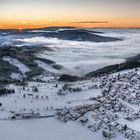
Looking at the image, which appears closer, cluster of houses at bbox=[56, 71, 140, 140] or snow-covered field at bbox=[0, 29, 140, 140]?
snow-covered field at bbox=[0, 29, 140, 140]

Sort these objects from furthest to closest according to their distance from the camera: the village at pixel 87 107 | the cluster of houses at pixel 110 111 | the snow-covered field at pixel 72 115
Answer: the village at pixel 87 107 → the cluster of houses at pixel 110 111 → the snow-covered field at pixel 72 115

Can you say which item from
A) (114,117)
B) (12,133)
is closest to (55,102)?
(114,117)

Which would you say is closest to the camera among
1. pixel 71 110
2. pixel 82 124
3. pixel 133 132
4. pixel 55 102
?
pixel 133 132

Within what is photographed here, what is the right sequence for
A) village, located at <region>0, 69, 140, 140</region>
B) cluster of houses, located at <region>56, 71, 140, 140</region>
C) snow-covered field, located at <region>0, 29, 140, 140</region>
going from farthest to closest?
village, located at <region>0, 69, 140, 140</region> < cluster of houses, located at <region>56, 71, 140, 140</region> < snow-covered field, located at <region>0, 29, 140, 140</region>

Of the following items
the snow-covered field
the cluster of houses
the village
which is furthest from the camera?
the village

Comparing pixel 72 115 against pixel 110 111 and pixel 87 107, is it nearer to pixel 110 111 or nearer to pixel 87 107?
pixel 87 107

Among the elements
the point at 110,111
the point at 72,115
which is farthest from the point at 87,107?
the point at 72,115

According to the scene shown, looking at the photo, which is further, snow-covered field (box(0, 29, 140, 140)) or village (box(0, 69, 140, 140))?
village (box(0, 69, 140, 140))

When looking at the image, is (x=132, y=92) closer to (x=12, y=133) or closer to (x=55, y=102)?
(x=55, y=102)

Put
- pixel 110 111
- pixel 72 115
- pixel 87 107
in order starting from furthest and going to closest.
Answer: pixel 87 107
pixel 110 111
pixel 72 115

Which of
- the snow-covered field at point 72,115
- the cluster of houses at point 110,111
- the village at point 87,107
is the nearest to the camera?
the snow-covered field at point 72,115

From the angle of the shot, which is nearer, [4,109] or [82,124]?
[82,124]
